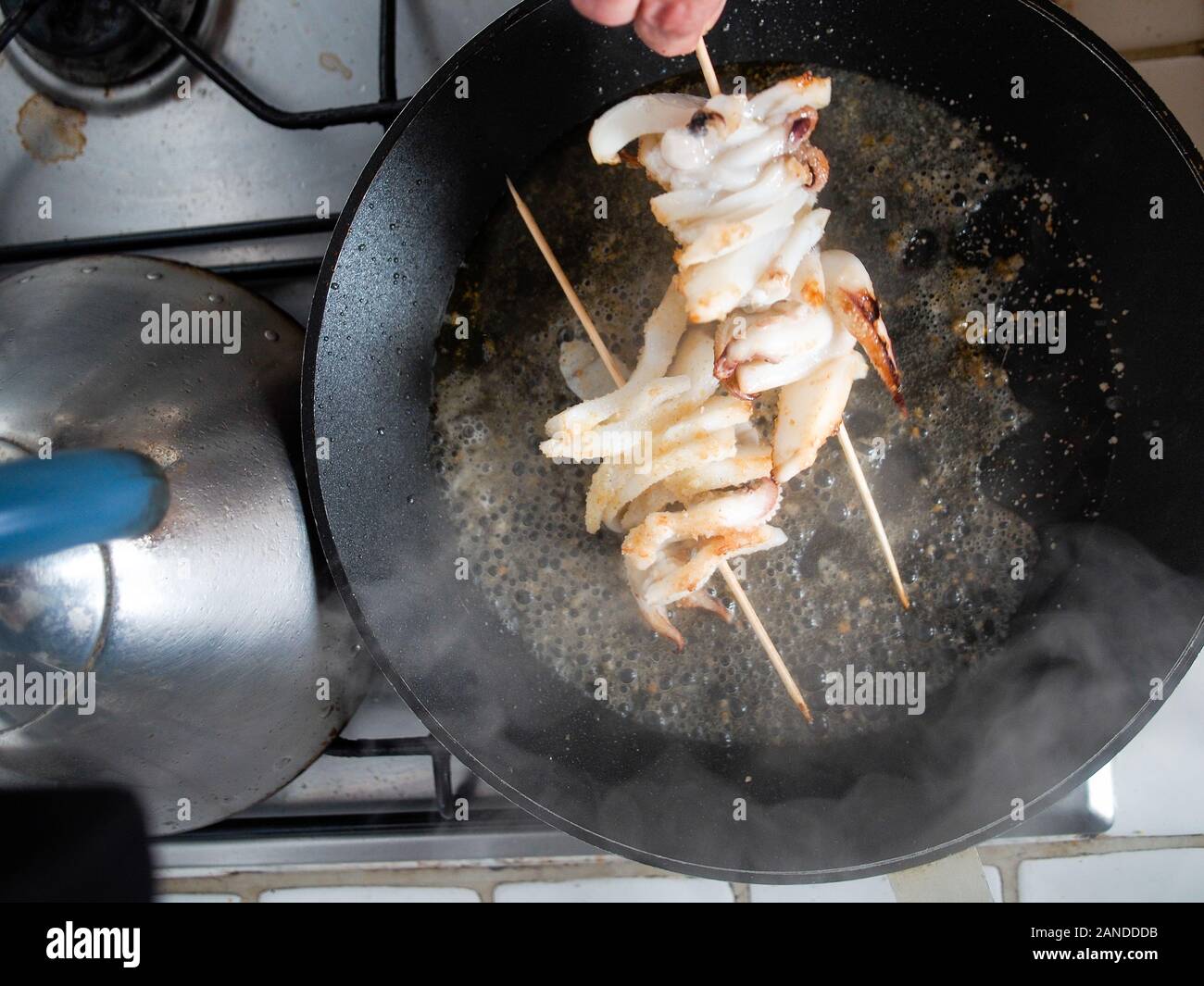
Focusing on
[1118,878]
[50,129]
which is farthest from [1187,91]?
[50,129]

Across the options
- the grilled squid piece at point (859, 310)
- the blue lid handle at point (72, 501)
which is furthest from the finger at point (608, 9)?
the blue lid handle at point (72, 501)

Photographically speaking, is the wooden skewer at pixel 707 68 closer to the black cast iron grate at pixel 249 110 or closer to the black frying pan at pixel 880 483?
the black frying pan at pixel 880 483

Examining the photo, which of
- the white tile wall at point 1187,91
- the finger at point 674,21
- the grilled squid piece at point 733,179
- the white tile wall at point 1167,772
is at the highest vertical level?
the white tile wall at point 1187,91

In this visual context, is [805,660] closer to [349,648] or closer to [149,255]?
[349,648]

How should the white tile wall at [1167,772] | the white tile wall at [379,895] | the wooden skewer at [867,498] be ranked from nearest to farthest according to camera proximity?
the wooden skewer at [867,498] → the white tile wall at [1167,772] → the white tile wall at [379,895]

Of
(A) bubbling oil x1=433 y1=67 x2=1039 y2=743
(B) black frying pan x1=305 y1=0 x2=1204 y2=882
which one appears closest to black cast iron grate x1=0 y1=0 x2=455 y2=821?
(B) black frying pan x1=305 y1=0 x2=1204 y2=882

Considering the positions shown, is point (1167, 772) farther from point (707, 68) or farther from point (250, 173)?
point (250, 173)
